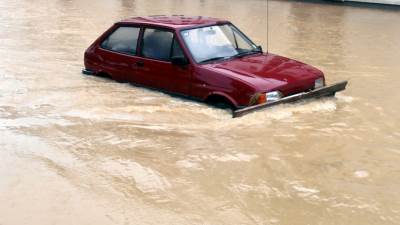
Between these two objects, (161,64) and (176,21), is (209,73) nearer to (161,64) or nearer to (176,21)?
(161,64)

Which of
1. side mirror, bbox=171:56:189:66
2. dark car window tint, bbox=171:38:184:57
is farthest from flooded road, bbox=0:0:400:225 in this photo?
dark car window tint, bbox=171:38:184:57

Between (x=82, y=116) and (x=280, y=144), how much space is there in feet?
9.54

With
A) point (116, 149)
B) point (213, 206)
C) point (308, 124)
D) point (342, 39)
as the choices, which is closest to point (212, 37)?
point (308, 124)

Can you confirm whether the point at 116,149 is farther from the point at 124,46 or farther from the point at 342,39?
the point at 342,39

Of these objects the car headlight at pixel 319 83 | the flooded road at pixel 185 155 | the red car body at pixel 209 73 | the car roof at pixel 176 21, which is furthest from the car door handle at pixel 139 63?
the car headlight at pixel 319 83

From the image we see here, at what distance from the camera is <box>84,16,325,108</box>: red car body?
7812mm

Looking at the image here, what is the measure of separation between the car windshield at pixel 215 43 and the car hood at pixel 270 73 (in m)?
0.21

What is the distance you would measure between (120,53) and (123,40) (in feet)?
0.72

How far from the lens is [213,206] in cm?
547

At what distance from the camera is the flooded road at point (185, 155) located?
545 cm

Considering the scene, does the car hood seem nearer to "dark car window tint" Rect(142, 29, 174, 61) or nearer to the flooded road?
the flooded road

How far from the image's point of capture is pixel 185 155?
6.84 meters

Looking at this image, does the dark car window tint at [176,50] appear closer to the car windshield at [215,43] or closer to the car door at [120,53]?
the car windshield at [215,43]

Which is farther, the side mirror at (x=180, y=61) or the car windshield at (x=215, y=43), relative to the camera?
the car windshield at (x=215, y=43)
